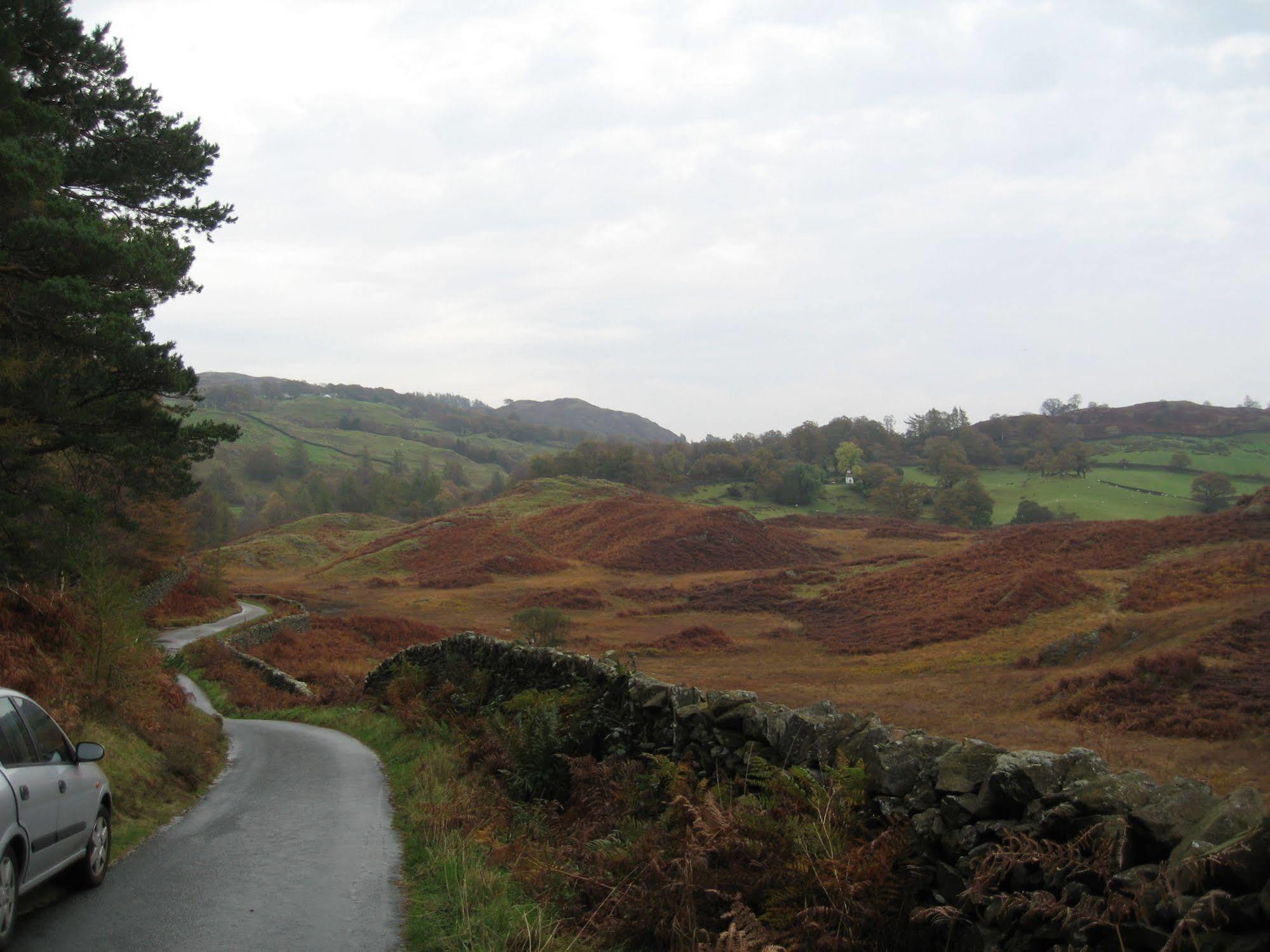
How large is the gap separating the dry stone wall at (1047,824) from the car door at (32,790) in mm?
5451

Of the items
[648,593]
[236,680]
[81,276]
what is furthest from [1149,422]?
[81,276]

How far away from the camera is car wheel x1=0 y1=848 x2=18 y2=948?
17.2ft

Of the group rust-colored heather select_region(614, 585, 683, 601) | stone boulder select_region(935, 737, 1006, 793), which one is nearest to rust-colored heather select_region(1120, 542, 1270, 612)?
stone boulder select_region(935, 737, 1006, 793)

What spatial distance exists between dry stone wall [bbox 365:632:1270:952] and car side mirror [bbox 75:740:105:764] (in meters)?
5.40

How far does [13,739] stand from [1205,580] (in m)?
33.8

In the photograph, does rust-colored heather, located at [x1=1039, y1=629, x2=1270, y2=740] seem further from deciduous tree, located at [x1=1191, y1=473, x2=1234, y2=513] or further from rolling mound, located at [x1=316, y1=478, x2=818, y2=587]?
deciduous tree, located at [x1=1191, y1=473, x2=1234, y2=513]

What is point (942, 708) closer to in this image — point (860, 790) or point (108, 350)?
point (860, 790)

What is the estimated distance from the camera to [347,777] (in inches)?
528

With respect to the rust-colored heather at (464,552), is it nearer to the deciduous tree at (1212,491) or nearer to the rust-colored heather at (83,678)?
the rust-colored heather at (83,678)

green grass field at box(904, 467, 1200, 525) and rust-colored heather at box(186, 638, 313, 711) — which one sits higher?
green grass field at box(904, 467, 1200, 525)

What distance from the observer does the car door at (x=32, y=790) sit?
5.54m

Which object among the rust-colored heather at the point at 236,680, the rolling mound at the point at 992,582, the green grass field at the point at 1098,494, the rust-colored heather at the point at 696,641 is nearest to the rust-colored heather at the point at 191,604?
the rust-colored heather at the point at 236,680

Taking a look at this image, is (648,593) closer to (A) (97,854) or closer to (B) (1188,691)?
(B) (1188,691)

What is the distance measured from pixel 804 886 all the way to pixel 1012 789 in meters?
1.47
